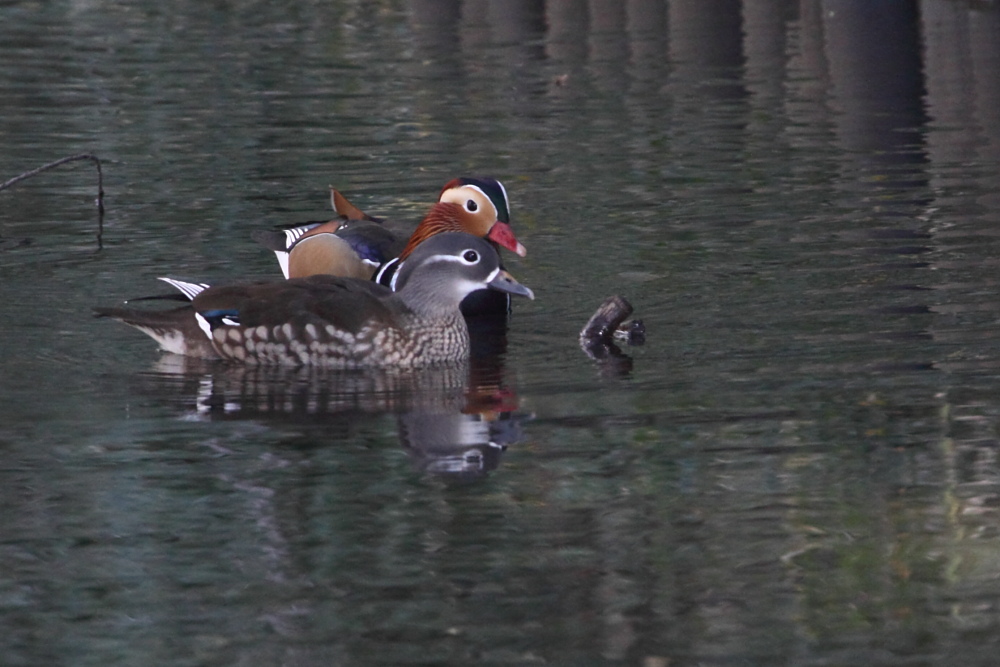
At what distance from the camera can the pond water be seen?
5.74 metres

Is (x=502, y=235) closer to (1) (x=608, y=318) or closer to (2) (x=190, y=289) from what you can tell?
(1) (x=608, y=318)

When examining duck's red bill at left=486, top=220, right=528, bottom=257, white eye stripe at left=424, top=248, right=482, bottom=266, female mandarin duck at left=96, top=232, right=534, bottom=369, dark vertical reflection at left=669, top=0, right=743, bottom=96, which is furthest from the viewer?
dark vertical reflection at left=669, top=0, right=743, bottom=96

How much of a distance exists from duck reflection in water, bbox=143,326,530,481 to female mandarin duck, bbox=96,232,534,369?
74mm

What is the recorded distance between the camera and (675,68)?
2059 cm

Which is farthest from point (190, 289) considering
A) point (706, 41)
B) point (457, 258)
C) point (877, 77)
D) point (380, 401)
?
point (706, 41)

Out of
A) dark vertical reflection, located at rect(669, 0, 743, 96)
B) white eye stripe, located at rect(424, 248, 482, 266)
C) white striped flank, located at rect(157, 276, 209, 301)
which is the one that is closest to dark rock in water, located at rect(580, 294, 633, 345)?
white eye stripe, located at rect(424, 248, 482, 266)

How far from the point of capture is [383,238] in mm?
11117

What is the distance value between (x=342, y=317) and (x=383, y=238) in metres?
2.14

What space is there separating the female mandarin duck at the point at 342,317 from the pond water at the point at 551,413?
18 cm

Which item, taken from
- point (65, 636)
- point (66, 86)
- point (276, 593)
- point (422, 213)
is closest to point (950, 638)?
point (276, 593)

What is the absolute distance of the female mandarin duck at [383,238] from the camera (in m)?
10.8

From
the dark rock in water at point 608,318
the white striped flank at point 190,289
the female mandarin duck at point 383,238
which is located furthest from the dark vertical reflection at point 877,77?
the white striped flank at point 190,289

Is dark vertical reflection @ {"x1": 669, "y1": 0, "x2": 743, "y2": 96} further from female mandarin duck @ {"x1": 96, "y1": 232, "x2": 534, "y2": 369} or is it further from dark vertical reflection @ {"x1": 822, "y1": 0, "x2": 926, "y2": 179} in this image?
female mandarin duck @ {"x1": 96, "y1": 232, "x2": 534, "y2": 369}

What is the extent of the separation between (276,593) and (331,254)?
5125mm
